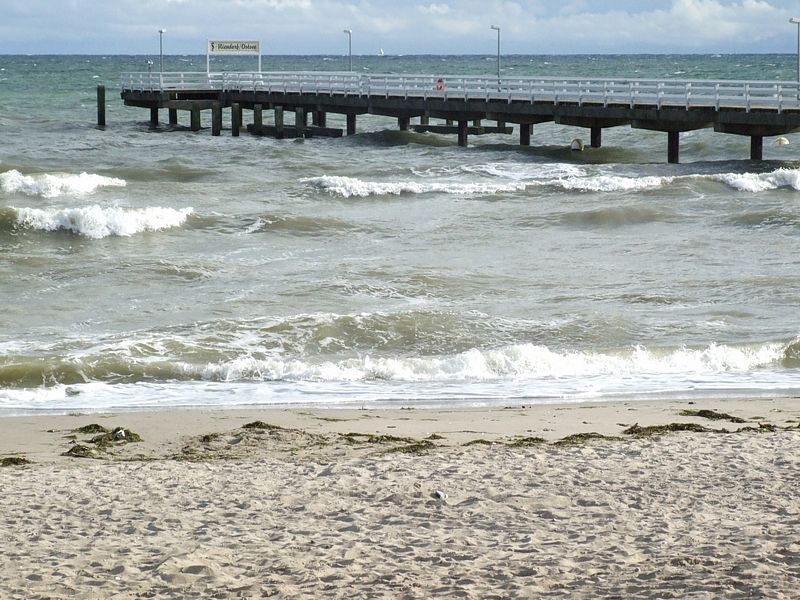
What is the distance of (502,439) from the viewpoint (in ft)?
29.2

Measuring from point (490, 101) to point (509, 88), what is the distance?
698 millimetres

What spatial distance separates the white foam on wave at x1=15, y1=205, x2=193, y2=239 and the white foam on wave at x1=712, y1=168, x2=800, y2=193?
13.2 m

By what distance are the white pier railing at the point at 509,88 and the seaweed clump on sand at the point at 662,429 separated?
2027 centimetres

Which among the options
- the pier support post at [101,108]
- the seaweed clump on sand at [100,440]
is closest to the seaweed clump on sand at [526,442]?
the seaweed clump on sand at [100,440]

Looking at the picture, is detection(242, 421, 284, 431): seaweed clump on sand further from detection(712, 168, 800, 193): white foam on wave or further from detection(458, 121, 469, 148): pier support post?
detection(458, 121, 469, 148): pier support post

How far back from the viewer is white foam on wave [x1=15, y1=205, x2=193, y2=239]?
866 inches

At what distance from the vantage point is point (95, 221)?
72.5ft

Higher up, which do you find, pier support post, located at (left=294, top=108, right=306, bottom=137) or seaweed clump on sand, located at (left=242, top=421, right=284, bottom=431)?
pier support post, located at (left=294, top=108, right=306, bottom=137)

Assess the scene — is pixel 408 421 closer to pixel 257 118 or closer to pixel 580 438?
pixel 580 438

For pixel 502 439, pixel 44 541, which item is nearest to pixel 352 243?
pixel 502 439

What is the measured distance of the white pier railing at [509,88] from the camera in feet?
98.6

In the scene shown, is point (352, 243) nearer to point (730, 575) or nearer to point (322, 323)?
point (322, 323)

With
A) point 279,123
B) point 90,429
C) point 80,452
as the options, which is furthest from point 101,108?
point 80,452

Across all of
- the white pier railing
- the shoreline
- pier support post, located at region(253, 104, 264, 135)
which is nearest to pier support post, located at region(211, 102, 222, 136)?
the white pier railing
